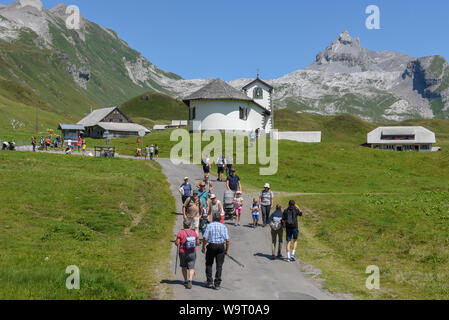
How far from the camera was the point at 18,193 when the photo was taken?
24.0 metres

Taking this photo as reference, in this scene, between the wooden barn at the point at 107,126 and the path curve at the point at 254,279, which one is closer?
the path curve at the point at 254,279

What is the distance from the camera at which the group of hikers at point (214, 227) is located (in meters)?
12.8

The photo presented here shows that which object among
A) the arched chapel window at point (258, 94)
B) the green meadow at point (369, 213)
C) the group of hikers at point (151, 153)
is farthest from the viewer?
the arched chapel window at point (258, 94)

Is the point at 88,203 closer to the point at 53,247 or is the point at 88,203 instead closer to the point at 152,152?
the point at 53,247

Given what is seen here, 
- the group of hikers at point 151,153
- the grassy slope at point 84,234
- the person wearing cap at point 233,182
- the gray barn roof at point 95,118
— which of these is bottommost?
the grassy slope at point 84,234

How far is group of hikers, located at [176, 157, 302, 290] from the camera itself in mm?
12836

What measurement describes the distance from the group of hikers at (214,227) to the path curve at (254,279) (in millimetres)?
479

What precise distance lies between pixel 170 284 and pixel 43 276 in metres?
3.69

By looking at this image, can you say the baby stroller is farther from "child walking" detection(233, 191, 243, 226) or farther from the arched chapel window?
the arched chapel window

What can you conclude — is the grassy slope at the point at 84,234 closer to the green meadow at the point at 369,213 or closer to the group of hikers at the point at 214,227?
the group of hikers at the point at 214,227

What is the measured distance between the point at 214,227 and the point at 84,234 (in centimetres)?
792

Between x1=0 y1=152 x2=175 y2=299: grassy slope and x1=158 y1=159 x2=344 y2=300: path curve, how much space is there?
4.27ft

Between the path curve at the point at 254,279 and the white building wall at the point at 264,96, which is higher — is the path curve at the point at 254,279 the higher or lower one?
the lower one

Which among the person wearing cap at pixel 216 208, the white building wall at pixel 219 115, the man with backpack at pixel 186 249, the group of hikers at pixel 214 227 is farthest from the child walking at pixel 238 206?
the white building wall at pixel 219 115
